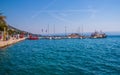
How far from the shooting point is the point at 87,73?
21.3 metres

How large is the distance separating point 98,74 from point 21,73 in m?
8.63

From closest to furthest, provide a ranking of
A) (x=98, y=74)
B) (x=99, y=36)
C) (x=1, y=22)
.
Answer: (x=98, y=74)
(x=1, y=22)
(x=99, y=36)

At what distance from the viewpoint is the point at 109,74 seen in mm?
21000

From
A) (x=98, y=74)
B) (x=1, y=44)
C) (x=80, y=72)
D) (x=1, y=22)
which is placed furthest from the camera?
(x=1, y=22)

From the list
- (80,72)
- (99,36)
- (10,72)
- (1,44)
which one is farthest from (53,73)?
(99,36)

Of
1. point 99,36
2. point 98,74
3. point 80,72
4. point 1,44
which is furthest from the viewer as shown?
point 99,36

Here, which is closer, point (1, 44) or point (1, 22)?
point (1, 44)

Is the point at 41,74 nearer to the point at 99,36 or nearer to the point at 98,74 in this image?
the point at 98,74

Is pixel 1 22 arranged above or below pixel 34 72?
above

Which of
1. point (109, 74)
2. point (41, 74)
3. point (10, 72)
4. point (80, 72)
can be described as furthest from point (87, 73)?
point (10, 72)

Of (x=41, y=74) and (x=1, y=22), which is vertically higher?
(x=1, y=22)

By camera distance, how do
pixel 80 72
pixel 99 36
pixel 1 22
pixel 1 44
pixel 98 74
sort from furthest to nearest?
1. pixel 99 36
2. pixel 1 22
3. pixel 1 44
4. pixel 80 72
5. pixel 98 74

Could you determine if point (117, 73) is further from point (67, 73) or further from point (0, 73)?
point (0, 73)

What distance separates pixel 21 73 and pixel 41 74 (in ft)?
7.70
